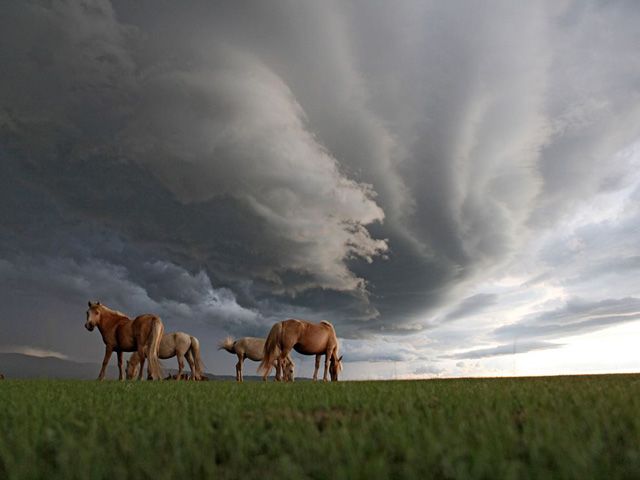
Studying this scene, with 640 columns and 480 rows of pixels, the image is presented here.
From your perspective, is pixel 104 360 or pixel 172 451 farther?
pixel 104 360

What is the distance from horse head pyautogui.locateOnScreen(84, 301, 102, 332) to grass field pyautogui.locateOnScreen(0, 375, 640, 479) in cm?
1685

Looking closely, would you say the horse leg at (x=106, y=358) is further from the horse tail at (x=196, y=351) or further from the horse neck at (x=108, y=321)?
the horse tail at (x=196, y=351)

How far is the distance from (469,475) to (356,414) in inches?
81.6

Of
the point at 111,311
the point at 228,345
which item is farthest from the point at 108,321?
the point at 228,345

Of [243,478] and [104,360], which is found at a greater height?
[104,360]

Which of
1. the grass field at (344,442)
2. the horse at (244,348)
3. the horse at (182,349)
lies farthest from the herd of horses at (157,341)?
the grass field at (344,442)

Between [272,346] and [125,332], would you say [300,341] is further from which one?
[125,332]

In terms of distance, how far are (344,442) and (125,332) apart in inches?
759

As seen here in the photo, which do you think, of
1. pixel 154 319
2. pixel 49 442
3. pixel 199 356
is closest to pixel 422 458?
pixel 49 442

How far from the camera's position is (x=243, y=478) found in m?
2.39

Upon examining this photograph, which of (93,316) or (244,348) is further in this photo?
(244,348)

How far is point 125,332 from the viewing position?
20109 mm

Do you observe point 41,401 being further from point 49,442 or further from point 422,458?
point 422,458

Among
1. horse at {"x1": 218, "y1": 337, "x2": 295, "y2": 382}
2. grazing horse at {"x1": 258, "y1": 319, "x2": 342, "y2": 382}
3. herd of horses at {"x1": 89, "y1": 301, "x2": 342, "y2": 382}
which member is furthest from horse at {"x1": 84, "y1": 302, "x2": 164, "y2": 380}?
horse at {"x1": 218, "y1": 337, "x2": 295, "y2": 382}
